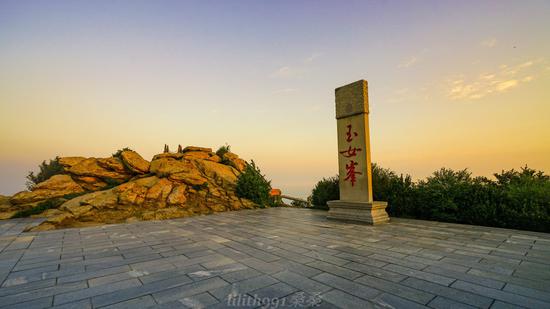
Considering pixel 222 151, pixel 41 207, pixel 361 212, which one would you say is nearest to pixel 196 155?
pixel 222 151

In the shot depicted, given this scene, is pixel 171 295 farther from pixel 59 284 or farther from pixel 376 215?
pixel 376 215

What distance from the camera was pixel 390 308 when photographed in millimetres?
2381

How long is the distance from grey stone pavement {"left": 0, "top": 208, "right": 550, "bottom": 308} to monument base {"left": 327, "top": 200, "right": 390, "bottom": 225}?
93 cm

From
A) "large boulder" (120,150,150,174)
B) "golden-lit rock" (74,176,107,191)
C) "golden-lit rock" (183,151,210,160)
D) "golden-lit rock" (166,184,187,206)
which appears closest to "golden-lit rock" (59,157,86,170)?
"golden-lit rock" (74,176,107,191)

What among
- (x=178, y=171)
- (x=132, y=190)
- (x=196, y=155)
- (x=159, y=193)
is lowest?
(x=159, y=193)

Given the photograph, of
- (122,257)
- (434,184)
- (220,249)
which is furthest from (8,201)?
(434,184)

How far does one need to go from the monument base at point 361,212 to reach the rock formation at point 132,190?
5.25 meters

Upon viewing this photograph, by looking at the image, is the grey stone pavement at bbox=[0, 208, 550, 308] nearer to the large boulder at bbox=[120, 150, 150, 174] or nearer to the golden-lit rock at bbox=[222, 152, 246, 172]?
the large boulder at bbox=[120, 150, 150, 174]

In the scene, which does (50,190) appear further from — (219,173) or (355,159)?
(355,159)

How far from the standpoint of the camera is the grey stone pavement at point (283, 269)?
2.61 m

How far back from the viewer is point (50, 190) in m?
11.2

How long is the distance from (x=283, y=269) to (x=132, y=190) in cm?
914

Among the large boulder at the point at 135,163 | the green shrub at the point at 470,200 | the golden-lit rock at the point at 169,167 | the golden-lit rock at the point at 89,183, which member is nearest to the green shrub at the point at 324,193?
the green shrub at the point at 470,200

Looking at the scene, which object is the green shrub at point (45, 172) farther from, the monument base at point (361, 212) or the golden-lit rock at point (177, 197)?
the monument base at point (361, 212)
